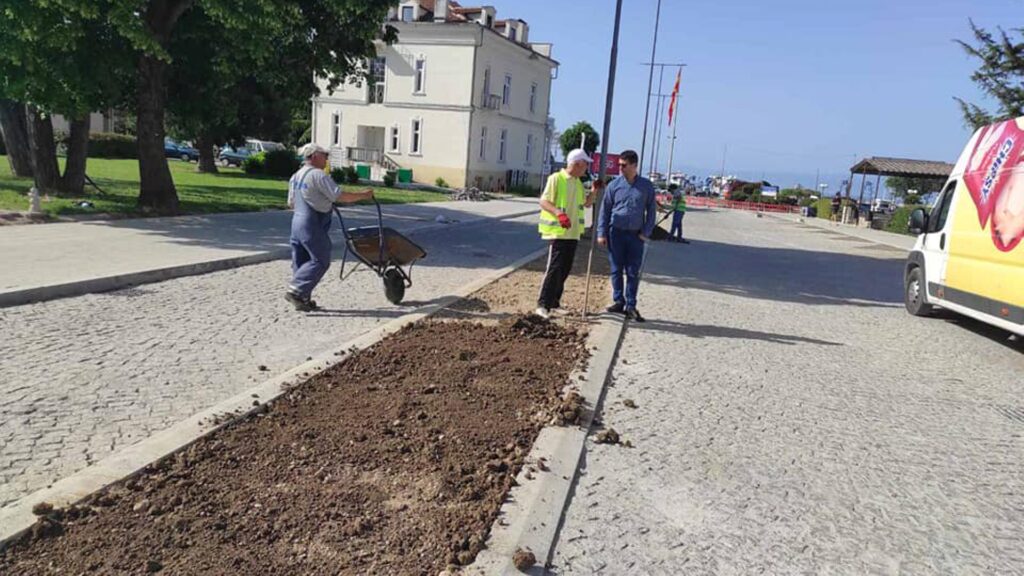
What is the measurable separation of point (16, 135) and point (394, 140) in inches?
1085

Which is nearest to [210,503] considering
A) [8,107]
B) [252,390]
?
[252,390]

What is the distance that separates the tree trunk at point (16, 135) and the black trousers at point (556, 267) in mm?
15514

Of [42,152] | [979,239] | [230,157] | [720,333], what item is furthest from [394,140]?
[979,239]

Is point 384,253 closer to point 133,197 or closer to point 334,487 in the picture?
point 334,487

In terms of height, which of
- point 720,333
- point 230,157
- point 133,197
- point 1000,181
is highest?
point 1000,181

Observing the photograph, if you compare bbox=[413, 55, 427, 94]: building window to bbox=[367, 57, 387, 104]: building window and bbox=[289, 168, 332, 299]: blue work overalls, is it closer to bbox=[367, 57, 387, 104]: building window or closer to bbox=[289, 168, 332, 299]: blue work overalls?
bbox=[367, 57, 387, 104]: building window

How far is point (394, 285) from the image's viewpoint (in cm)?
856

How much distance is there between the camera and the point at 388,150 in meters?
46.3

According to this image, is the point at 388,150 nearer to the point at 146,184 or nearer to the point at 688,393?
the point at 146,184

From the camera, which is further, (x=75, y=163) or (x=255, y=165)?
(x=255, y=165)

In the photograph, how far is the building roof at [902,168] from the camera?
1640 inches

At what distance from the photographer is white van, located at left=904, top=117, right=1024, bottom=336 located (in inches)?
320

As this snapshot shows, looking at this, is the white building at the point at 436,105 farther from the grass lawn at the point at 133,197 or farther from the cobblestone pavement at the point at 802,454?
the cobblestone pavement at the point at 802,454

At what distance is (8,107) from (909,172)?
42.7 m
